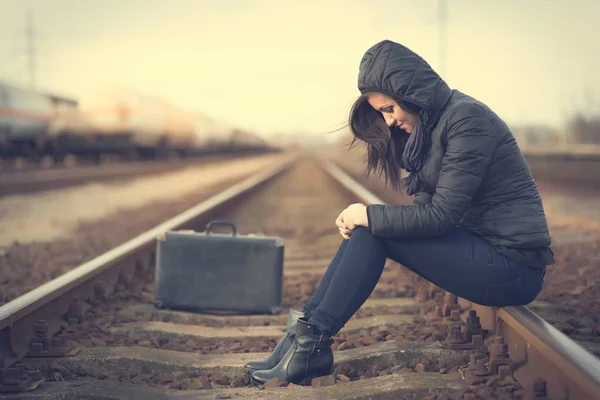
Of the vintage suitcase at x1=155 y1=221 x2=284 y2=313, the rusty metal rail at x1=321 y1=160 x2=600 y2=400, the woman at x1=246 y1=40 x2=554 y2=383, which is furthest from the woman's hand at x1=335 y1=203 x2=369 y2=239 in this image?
the vintage suitcase at x1=155 y1=221 x2=284 y2=313

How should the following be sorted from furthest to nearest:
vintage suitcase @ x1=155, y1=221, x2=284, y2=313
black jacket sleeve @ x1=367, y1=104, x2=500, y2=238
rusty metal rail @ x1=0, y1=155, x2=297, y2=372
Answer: vintage suitcase @ x1=155, y1=221, x2=284, y2=313, rusty metal rail @ x1=0, y1=155, x2=297, y2=372, black jacket sleeve @ x1=367, y1=104, x2=500, y2=238

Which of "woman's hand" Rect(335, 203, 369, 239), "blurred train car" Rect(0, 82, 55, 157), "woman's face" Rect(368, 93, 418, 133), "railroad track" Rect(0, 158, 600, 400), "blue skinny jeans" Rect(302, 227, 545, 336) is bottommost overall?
"railroad track" Rect(0, 158, 600, 400)

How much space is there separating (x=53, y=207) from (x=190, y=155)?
121 feet

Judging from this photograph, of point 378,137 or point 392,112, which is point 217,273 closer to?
point 378,137

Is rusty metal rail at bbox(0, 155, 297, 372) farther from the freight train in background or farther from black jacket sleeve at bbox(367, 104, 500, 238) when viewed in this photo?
the freight train in background

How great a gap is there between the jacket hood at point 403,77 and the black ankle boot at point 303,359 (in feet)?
3.00

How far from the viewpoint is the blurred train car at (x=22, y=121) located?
71.4 ft

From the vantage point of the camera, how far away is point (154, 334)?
12.5ft

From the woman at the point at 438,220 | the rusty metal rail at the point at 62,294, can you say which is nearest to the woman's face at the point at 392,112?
the woman at the point at 438,220

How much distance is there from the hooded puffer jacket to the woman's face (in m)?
0.06

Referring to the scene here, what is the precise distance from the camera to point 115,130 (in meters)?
32.4

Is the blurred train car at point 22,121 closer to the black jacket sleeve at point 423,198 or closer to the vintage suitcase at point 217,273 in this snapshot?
the vintage suitcase at point 217,273

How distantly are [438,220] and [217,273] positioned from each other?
1.74m

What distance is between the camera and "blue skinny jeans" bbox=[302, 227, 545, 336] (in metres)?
3.08
